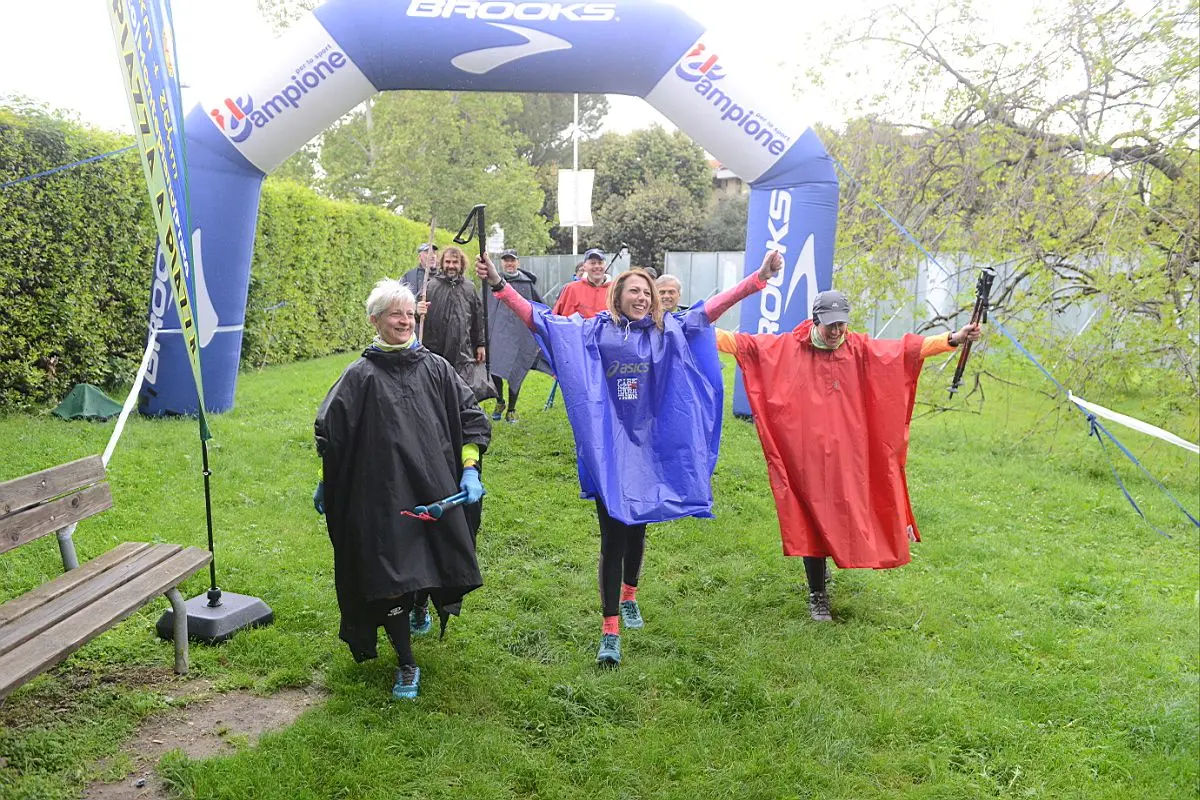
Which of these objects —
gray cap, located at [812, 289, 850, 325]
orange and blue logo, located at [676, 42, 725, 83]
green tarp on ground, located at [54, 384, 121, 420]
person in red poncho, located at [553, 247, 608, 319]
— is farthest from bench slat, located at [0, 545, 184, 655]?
orange and blue logo, located at [676, 42, 725, 83]

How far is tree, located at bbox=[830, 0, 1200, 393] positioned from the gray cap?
4.79 metres

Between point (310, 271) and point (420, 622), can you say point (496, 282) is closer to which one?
point (420, 622)

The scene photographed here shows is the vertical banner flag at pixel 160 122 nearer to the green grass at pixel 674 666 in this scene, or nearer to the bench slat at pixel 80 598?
the bench slat at pixel 80 598

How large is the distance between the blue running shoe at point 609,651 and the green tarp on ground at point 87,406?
561 cm

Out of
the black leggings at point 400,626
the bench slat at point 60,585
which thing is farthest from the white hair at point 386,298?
the bench slat at point 60,585

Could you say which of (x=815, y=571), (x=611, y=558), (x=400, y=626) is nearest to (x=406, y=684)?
(x=400, y=626)

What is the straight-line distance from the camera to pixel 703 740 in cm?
344

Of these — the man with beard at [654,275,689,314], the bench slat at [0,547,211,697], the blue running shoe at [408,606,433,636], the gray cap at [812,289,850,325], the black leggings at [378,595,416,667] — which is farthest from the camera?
the man with beard at [654,275,689,314]

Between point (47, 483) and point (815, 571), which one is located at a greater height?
point (47, 483)

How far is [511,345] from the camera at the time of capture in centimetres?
919

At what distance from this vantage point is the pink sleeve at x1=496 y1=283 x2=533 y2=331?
409 centimetres

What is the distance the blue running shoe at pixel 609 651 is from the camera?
4027mm

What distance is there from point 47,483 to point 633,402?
2.47 metres

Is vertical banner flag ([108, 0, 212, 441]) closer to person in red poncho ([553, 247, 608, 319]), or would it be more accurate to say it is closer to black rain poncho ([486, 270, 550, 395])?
person in red poncho ([553, 247, 608, 319])
